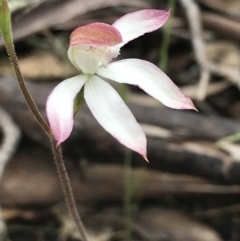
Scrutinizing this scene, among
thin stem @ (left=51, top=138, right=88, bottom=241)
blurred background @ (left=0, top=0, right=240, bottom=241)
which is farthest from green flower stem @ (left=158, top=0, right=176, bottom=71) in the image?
thin stem @ (left=51, top=138, right=88, bottom=241)

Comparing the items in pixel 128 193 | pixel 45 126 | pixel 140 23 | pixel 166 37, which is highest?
pixel 140 23

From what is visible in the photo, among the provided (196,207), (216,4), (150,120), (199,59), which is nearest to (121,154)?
(150,120)

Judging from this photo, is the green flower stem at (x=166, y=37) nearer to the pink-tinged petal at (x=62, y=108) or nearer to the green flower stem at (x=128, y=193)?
the green flower stem at (x=128, y=193)

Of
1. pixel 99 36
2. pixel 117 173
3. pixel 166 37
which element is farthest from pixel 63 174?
pixel 166 37

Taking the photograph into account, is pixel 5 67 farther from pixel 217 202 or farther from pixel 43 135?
pixel 217 202

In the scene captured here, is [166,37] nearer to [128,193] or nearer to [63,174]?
[128,193]

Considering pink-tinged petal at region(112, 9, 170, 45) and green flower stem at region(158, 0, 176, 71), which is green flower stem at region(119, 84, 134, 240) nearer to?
green flower stem at region(158, 0, 176, 71)
